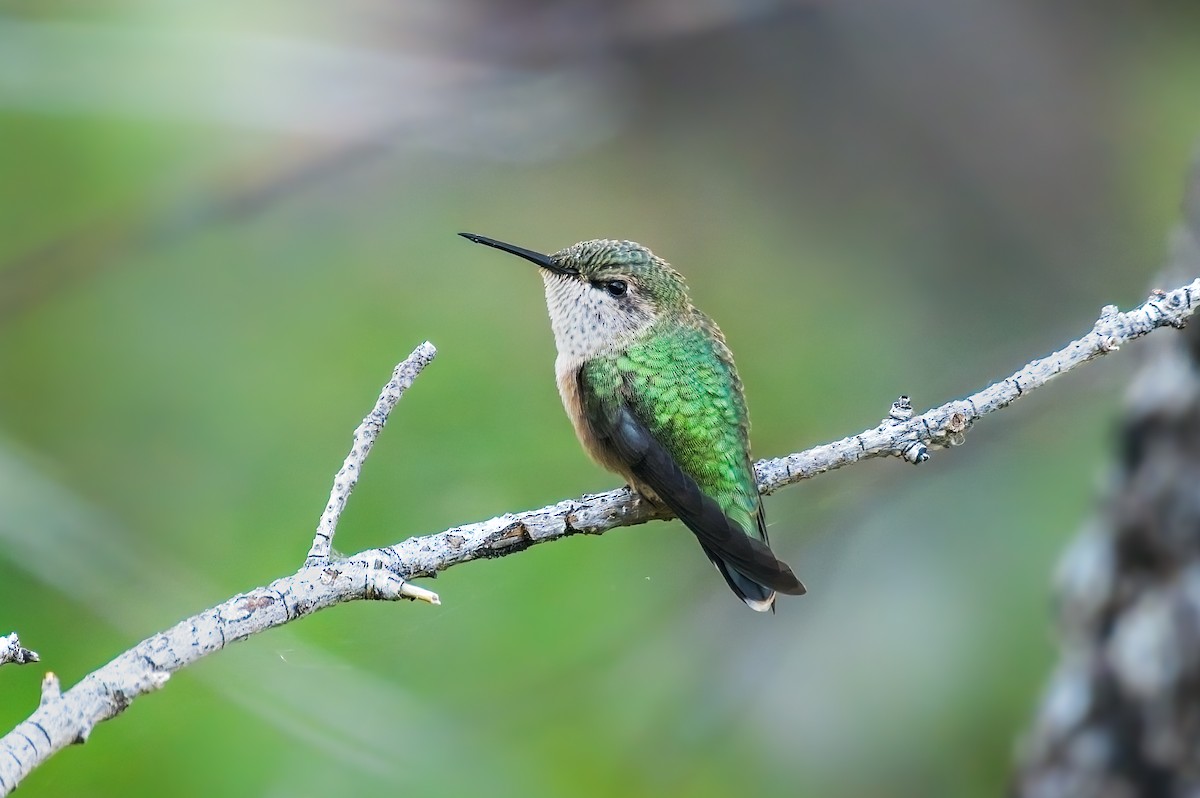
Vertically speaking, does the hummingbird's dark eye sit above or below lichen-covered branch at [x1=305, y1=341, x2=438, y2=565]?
above

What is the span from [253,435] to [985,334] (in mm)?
1573

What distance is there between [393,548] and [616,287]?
0.60 metres

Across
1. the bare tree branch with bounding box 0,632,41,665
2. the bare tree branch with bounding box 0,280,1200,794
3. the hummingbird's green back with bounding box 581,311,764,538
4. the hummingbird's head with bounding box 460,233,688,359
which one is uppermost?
the hummingbird's head with bounding box 460,233,688,359

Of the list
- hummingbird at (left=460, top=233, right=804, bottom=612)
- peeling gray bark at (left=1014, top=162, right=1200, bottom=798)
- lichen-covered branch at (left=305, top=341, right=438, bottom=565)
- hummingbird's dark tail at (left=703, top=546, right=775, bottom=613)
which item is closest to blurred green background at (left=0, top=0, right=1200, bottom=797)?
peeling gray bark at (left=1014, top=162, right=1200, bottom=798)

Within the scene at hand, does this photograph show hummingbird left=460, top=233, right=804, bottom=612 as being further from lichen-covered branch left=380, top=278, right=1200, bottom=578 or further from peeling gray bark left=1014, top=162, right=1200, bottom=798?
peeling gray bark left=1014, top=162, right=1200, bottom=798

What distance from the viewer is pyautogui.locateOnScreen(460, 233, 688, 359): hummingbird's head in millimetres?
1533

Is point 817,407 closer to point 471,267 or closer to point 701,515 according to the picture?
point 471,267

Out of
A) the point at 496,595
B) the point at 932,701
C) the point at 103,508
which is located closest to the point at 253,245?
the point at 103,508

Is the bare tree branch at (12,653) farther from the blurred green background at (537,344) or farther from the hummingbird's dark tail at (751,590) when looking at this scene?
the blurred green background at (537,344)

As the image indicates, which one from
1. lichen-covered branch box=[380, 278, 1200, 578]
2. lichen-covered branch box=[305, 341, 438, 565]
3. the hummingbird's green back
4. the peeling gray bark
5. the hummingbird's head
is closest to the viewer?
lichen-covered branch box=[305, 341, 438, 565]

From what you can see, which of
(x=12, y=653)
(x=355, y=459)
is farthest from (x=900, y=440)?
(x=12, y=653)

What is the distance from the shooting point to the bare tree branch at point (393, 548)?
90 cm

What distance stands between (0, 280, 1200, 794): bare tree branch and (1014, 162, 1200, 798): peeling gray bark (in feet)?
2.42

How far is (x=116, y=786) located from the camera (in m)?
1.86
